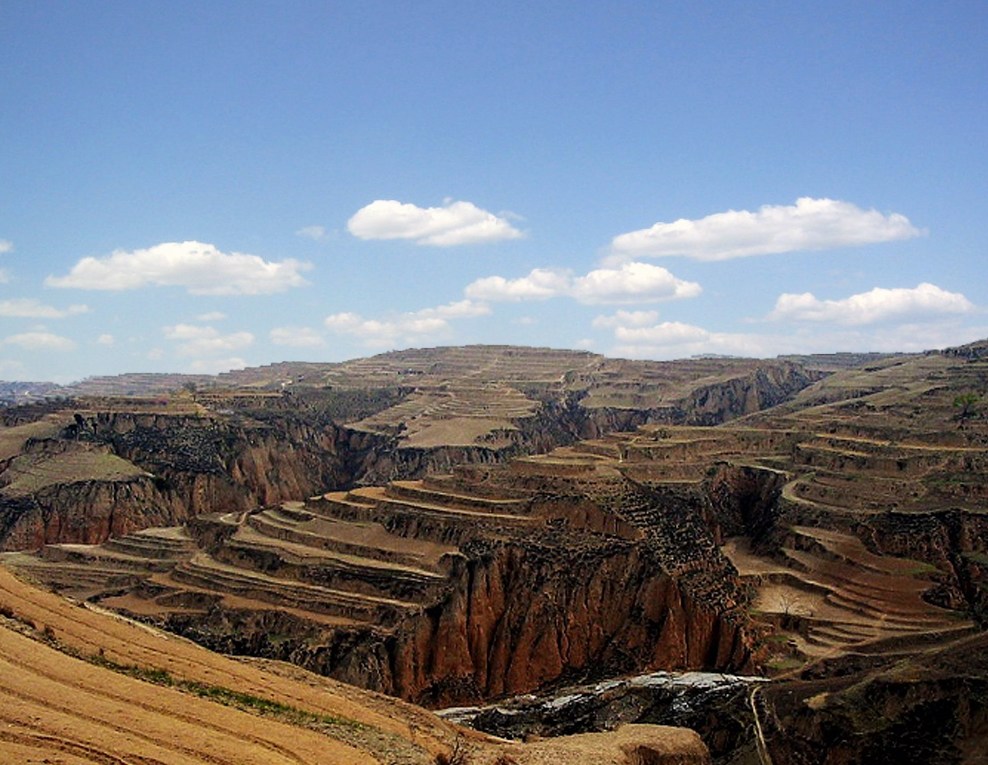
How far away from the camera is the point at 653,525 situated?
6412 centimetres

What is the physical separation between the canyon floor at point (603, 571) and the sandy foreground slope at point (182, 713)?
0.39 m

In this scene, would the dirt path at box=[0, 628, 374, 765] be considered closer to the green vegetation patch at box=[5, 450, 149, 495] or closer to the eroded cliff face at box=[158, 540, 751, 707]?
the eroded cliff face at box=[158, 540, 751, 707]

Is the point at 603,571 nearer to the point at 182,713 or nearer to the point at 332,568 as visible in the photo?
the point at 332,568

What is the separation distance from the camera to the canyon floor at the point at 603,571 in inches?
1547

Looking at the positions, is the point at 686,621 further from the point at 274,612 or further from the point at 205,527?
the point at 205,527

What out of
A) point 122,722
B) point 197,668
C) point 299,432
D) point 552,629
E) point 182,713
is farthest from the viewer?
point 299,432

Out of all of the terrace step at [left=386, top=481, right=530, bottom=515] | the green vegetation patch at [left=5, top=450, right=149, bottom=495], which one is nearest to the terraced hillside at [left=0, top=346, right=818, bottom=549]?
the green vegetation patch at [left=5, top=450, right=149, bottom=495]

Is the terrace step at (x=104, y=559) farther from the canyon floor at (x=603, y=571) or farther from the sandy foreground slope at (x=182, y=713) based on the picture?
the sandy foreground slope at (x=182, y=713)

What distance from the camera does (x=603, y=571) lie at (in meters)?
57.6

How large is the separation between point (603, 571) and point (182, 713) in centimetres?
3844

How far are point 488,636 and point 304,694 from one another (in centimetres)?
3041

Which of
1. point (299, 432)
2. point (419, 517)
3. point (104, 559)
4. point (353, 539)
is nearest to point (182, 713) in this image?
point (353, 539)

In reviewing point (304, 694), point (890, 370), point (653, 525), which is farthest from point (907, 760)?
point (890, 370)

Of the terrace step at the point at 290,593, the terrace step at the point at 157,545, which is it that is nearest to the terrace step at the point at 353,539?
the terrace step at the point at 290,593
